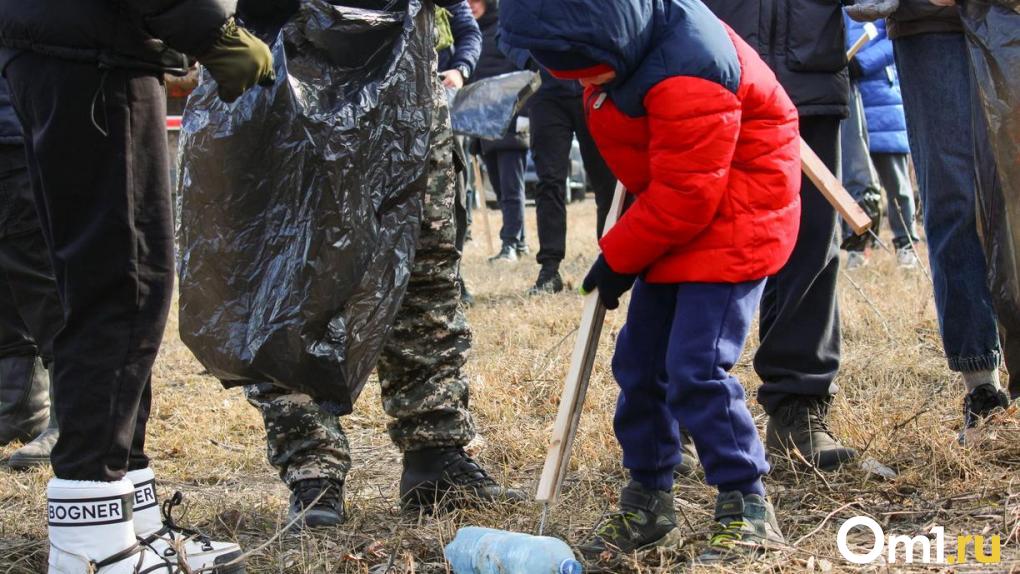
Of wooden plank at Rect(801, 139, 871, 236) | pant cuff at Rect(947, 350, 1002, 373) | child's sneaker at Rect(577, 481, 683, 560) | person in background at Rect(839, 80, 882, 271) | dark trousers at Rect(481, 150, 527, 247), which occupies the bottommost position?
dark trousers at Rect(481, 150, 527, 247)

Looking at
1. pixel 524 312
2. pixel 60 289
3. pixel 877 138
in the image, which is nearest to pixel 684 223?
pixel 60 289

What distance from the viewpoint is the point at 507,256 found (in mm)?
8922

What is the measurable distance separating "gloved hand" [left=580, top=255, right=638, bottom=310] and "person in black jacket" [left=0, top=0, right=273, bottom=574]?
0.80 meters

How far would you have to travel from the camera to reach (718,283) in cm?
238

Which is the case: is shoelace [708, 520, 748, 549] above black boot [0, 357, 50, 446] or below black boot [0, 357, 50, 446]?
above

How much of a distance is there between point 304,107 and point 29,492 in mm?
1503

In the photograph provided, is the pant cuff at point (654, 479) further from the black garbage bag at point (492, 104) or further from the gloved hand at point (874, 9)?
the black garbage bag at point (492, 104)

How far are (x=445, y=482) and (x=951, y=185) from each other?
153cm

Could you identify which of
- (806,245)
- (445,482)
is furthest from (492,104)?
(445,482)

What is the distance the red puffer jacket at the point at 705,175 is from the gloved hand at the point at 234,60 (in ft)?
2.29

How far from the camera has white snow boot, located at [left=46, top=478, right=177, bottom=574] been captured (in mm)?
2289

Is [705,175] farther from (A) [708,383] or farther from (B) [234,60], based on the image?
(B) [234,60]

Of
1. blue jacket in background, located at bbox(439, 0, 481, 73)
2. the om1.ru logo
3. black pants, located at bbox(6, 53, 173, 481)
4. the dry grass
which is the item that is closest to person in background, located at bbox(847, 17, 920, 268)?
the dry grass

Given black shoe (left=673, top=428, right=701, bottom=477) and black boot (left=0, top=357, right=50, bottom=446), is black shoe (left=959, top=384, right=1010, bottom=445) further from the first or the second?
black boot (left=0, top=357, right=50, bottom=446)
